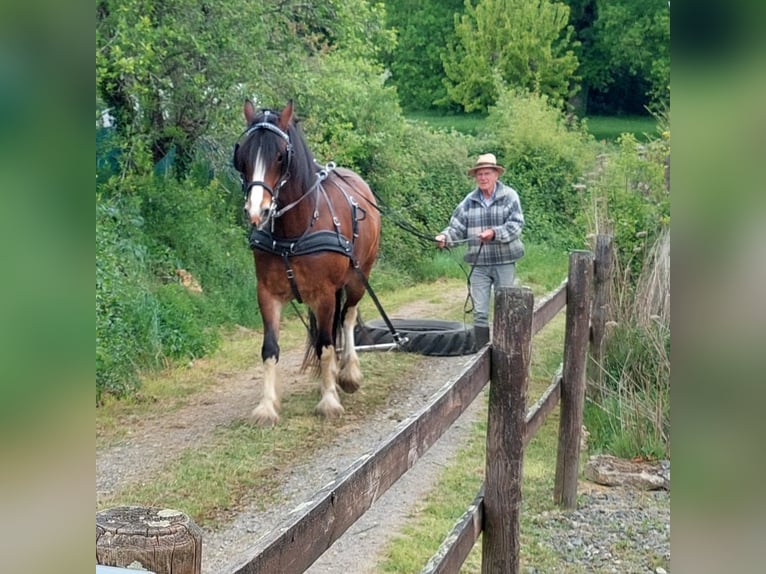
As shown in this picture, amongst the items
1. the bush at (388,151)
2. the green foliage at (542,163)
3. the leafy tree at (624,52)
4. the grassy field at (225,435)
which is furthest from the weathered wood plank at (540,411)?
the leafy tree at (624,52)

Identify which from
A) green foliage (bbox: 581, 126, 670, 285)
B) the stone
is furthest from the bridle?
green foliage (bbox: 581, 126, 670, 285)

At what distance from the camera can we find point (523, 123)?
54.0 ft

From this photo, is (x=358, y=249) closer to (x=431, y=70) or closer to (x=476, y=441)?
(x=476, y=441)

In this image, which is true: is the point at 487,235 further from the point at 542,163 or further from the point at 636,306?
the point at 542,163

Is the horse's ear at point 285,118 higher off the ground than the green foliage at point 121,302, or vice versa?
the horse's ear at point 285,118

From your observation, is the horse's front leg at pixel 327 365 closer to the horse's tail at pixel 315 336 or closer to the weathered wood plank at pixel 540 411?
the horse's tail at pixel 315 336

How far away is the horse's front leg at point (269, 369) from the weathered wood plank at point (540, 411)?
1936 millimetres

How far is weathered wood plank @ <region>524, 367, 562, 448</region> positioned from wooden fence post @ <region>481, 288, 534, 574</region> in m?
0.17

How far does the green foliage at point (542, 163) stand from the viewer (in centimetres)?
1491

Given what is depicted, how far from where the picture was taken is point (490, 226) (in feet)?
20.4

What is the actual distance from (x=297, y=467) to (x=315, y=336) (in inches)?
54.8

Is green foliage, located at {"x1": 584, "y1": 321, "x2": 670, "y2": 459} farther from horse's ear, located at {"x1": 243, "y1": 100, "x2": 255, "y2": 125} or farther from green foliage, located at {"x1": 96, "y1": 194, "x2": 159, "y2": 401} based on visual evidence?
green foliage, located at {"x1": 96, "y1": 194, "x2": 159, "y2": 401}

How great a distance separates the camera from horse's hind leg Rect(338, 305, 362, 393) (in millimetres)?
6180
